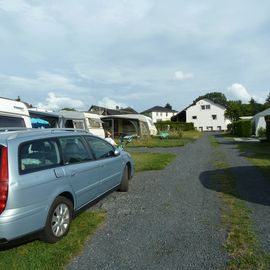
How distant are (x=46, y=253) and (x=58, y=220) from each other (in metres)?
0.60

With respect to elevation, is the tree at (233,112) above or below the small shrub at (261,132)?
above

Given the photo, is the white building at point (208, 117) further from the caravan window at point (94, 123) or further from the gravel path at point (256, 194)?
the gravel path at point (256, 194)

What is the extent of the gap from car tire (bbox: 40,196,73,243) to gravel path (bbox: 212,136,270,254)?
A: 2.84m

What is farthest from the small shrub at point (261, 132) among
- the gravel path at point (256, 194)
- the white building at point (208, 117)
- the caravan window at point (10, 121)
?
the white building at point (208, 117)

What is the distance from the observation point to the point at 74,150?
19.8 feet

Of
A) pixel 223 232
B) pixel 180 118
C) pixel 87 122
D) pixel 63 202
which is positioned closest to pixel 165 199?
pixel 223 232

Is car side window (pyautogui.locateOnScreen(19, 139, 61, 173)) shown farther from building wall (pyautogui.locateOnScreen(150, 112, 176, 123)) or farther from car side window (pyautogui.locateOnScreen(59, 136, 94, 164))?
building wall (pyautogui.locateOnScreen(150, 112, 176, 123))

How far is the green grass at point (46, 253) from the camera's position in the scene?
14.1 ft

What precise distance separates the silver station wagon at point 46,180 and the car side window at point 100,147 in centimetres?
3

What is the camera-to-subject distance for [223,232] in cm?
536

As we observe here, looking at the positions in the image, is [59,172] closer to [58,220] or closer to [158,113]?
[58,220]

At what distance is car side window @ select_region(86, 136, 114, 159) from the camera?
683cm

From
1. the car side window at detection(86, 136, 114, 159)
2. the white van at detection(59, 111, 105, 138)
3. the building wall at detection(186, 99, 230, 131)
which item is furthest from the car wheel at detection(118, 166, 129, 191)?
the building wall at detection(186, 99, 230, 131)

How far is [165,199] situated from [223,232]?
7.59ft
